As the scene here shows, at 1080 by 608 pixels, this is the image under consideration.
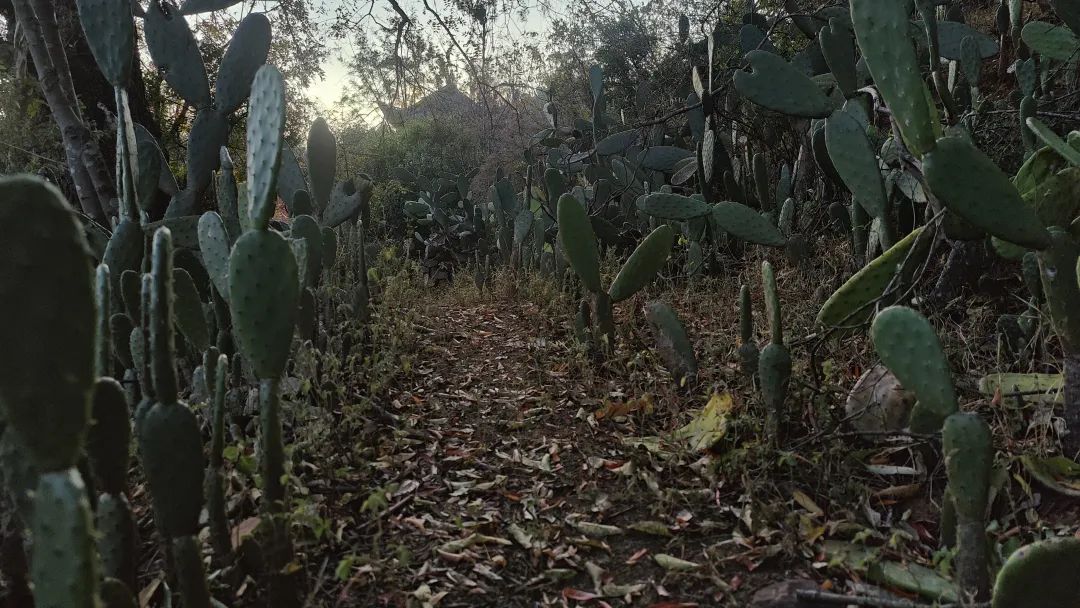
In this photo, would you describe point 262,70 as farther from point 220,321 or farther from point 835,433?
point 835,433

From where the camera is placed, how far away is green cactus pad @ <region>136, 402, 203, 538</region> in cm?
115

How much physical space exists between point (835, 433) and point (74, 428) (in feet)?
5.60

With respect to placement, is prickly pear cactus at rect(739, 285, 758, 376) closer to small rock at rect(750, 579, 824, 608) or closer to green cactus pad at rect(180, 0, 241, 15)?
small rock at rect(750, 579, 824, 608)

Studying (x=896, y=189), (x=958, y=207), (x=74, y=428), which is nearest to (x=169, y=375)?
(x=74, y=428)

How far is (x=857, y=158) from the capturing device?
2.31 meters

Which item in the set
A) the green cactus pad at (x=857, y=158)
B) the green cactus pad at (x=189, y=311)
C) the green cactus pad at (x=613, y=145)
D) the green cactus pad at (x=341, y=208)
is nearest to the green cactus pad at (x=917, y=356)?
the green cactus pad at (x=857, y=158)

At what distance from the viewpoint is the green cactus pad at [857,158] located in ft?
7.52

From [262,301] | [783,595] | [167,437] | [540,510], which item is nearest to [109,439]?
[167,437]

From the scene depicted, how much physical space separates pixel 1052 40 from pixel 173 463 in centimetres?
330

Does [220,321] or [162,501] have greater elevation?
[220,321]

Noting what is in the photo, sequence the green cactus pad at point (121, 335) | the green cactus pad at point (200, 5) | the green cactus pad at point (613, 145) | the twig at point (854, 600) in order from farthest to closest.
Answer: the green cactus pad at point (613, 145) → the green cactus pad at point (200, 5) → the green cactus pad at point (121, 335) → the twig at point (854, 600)

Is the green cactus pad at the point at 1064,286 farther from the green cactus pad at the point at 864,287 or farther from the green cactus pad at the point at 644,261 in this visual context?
the green cactus pad at the point at 644,261

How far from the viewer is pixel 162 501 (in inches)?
45.8

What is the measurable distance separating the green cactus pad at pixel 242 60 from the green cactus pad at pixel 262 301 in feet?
4.47
